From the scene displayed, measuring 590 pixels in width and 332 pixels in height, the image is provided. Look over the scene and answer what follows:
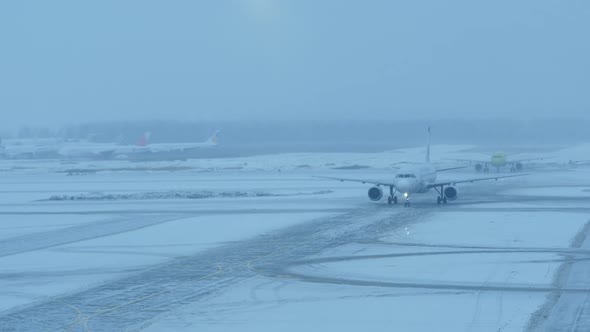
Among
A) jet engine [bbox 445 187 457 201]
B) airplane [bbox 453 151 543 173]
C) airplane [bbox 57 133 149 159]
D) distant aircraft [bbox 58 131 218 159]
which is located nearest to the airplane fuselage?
jet engine [bbox 445 187 457 201]

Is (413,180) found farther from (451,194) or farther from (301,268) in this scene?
(301,268)

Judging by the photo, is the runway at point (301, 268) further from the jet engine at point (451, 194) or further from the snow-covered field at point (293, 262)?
the jet engine at point (451, 194)

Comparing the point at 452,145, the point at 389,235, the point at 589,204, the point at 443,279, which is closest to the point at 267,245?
the point at 389,235

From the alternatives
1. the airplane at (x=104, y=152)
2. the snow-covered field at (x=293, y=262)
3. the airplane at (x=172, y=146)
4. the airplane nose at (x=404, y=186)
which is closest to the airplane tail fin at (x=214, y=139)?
the airplane at (x=172, y=146)

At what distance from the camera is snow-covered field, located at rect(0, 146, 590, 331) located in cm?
1775

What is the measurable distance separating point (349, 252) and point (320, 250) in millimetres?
1048

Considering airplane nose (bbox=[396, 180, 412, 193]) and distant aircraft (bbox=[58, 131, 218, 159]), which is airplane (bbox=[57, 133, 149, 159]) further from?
airplane nose (bbox=[396, 180, 412, 193])

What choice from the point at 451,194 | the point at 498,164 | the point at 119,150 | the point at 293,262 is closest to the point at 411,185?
the point at 451,194

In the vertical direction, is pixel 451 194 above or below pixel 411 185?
below

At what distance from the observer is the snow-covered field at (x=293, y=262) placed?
58.2ft

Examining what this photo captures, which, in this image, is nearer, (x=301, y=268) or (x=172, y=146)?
(x=301, y=268)

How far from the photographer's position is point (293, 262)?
2506cm

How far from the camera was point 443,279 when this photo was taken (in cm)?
2200

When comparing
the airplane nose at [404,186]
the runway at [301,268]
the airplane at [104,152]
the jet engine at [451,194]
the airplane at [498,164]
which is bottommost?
the runway at [301,268]
